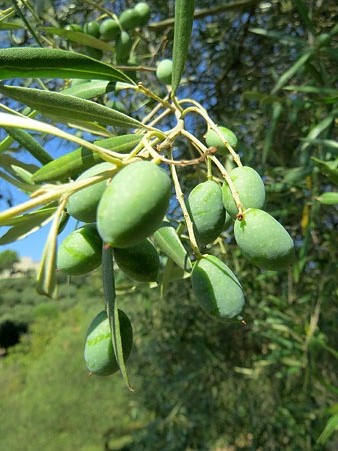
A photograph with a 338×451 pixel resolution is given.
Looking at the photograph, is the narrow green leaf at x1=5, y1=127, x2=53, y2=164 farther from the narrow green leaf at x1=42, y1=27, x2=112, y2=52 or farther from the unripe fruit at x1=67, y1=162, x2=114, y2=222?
the narrow green leaf at x1=42, y1=27, x2=112, y2=52

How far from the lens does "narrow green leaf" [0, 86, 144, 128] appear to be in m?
0.56

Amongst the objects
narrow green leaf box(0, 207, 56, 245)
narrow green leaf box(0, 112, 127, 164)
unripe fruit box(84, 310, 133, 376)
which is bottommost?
unripe fruit box(84, 310, 133, 376)

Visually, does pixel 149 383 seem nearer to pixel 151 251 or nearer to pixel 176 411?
pixel 176 411

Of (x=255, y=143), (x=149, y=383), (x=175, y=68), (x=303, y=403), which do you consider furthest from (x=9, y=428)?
(x=175, y=68)

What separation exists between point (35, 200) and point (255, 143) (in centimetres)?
204

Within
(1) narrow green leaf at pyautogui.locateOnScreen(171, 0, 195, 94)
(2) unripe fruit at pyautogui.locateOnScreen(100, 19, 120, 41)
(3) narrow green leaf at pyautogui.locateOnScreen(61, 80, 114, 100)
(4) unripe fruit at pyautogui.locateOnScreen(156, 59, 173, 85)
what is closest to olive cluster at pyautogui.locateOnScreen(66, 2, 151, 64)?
(2) unripe fruit at pyautogui.locateOnScreen(100, 19, 120, 41)

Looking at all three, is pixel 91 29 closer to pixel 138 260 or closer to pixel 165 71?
pixel 165 71

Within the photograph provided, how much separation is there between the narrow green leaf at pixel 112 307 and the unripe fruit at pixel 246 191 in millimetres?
162

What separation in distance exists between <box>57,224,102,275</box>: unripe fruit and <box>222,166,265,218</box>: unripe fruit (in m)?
0.16

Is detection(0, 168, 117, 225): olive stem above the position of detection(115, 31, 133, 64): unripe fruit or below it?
above

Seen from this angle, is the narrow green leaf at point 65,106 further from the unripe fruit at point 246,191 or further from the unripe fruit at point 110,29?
A: the unripe fruit at point 110,29

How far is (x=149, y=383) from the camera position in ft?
14.2

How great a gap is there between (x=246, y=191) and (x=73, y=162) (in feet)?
0.65

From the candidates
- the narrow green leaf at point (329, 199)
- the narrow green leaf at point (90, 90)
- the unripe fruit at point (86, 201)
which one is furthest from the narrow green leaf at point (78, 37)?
the unripe fruit at point (86, 201)
